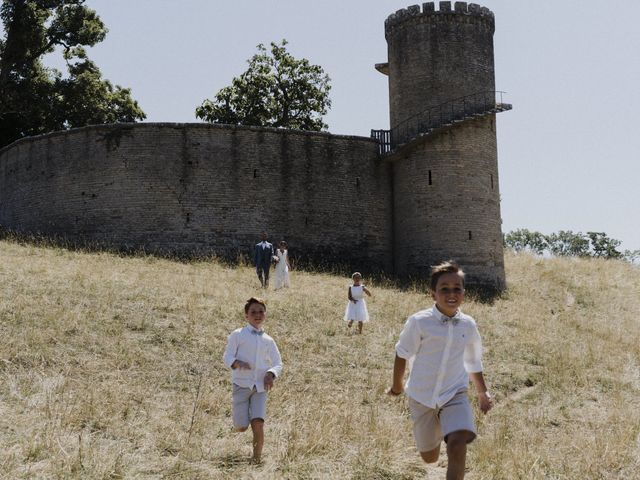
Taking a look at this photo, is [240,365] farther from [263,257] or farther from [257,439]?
[263,257]

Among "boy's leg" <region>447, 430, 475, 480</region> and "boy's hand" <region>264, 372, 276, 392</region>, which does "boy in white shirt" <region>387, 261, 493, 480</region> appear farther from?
"boy's hand" <region>264, 372, 276, 392</region>

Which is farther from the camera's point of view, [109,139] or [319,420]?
[109,139]

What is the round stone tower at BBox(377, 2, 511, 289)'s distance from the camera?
2470 centimetres

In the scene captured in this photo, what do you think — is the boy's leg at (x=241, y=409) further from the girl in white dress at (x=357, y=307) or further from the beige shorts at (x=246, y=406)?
the girl in white dress at (x=357, y=307)

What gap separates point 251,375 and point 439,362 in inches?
82.1

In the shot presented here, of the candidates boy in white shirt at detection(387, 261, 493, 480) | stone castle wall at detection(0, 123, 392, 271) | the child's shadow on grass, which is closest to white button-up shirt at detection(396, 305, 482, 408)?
boy in white shirt at detection(387, 261, 493, 480)

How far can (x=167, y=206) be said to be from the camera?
24938 millimetres

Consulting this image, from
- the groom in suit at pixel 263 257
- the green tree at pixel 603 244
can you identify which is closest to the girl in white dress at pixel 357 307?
the groom in suit at pixel 263 257

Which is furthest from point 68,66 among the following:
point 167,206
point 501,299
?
point 501,299

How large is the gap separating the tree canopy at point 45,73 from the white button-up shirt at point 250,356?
30.5 m

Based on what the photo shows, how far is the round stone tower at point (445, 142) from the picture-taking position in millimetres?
24703

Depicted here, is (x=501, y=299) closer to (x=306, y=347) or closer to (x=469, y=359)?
(x=306, y=347)

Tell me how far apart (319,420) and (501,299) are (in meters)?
16.4

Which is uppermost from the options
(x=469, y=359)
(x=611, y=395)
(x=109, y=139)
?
(x=109, y=139)
